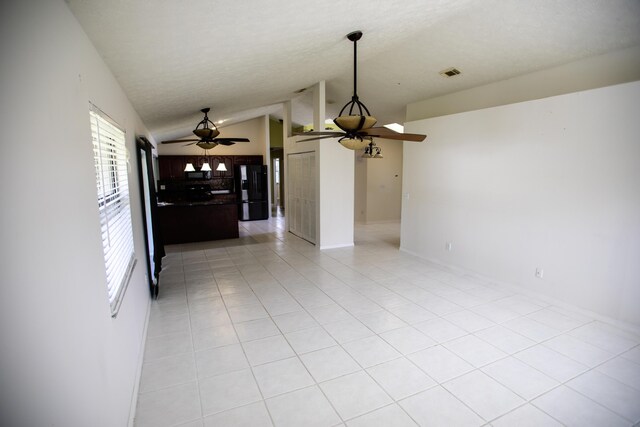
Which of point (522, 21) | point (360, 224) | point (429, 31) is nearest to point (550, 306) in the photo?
point (522, 21)

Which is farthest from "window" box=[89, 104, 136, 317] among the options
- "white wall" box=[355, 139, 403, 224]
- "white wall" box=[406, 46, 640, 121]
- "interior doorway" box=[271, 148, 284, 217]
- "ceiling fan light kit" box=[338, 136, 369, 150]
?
"interior doorway" box=[271, 148, 284, 217]

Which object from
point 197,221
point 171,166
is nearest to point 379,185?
point 197,221

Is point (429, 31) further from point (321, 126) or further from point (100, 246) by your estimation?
point (100, 246)

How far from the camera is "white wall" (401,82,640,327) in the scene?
11.6ft

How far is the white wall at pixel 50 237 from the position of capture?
34.1 inches

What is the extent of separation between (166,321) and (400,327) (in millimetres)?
2637

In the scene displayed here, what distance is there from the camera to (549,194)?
419 centimetres

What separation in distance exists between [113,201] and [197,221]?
5.39m

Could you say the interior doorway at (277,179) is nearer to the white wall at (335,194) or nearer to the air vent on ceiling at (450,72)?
the white wall at (335,194)

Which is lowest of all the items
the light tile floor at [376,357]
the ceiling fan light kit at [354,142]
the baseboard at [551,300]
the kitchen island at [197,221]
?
the light tile floor at [376,357]

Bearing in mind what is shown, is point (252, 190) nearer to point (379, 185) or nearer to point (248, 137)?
point (248, 137)

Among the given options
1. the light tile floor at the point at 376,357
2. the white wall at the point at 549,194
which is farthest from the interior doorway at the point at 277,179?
the light tile floor at the point at 376,357

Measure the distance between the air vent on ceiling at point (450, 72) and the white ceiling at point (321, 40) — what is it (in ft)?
0.30

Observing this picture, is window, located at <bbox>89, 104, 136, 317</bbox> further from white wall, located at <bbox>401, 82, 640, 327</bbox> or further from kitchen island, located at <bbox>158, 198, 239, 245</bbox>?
white wall, located at <bbox>401, 82, 640, 327</bbox>
